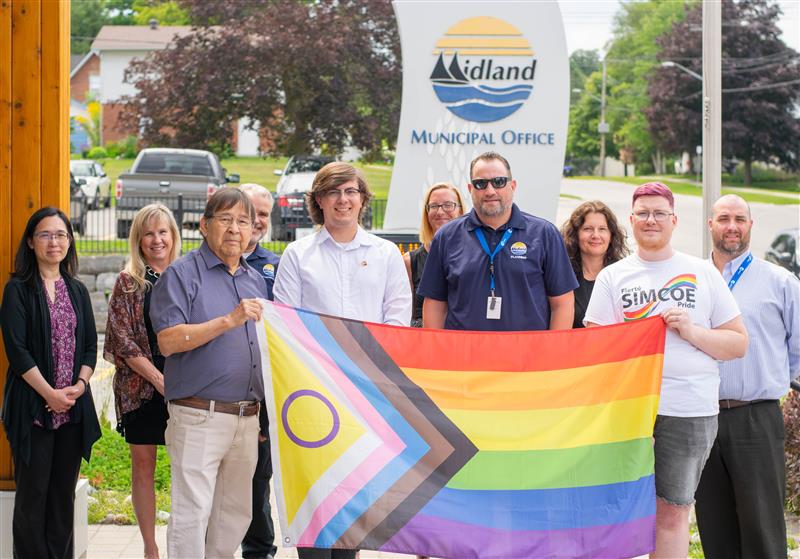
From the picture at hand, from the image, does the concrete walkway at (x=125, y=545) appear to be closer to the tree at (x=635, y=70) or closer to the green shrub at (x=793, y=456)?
the green shrub at (x=793, y=456)

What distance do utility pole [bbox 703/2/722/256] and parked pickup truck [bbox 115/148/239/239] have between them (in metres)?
9.52

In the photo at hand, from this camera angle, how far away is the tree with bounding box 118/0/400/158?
31.7 meters

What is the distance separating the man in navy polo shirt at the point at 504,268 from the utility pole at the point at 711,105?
560cm

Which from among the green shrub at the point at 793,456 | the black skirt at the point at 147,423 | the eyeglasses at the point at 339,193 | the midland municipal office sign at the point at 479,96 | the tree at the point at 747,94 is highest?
the tree at the point at 747,94

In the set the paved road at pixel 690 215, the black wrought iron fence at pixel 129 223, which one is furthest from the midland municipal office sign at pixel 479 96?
the paved road at pixel 690 215

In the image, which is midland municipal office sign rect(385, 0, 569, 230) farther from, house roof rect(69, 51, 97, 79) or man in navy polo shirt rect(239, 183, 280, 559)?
house roof rect(69, 51, 97, 79)

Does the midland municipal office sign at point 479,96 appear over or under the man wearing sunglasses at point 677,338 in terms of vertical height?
over

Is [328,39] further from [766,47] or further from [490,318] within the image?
[766,47]

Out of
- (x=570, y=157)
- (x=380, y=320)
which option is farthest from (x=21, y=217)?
(x=570, y=157)

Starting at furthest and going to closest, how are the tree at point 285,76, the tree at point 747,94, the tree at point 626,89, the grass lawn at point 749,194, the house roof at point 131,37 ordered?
the tree at point 626,89, the house roof at point 131,37, the tree at point 747,94, the grass lawn at point 749,194, the tree at point 285,76

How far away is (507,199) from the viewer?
227 inches

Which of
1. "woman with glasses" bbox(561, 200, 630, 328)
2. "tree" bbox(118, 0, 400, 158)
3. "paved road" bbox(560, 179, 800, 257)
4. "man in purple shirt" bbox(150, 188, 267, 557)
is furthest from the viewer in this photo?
"paved road" bbox(560, 179, 800, 257)

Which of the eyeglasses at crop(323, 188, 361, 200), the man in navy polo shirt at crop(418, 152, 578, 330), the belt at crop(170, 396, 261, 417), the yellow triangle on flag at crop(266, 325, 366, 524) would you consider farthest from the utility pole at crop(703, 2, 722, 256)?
the belt at crop(170, 396, 261, 417)

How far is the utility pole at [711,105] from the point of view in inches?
436
